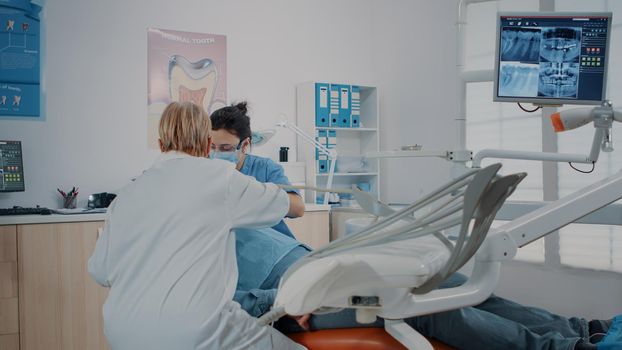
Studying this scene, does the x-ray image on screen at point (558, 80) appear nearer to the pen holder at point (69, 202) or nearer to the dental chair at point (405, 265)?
the dental chair at point (405, 265)

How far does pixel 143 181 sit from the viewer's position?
5.23 feet

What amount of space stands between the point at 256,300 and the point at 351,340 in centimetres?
30

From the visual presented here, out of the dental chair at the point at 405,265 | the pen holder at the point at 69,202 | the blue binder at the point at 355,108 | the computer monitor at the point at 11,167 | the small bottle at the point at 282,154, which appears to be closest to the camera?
the dental chair at the point at 405,265

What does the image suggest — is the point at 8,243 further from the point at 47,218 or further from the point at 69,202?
the point at 69,202

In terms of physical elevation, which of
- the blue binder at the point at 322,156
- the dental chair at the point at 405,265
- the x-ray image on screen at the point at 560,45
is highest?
the x-ray image on screen at the point at 560,45

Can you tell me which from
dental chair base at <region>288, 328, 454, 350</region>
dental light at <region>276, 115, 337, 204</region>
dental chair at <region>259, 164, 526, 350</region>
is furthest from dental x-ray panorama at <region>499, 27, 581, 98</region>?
dental light at <region>276, 115, 337, 204</region>

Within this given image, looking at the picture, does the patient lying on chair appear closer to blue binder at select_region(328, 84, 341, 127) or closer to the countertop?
the countertop

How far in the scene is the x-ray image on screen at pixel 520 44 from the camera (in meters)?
2.30

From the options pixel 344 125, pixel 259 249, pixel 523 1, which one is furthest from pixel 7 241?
pixel 523 1

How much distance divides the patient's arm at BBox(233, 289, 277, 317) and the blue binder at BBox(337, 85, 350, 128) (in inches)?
117

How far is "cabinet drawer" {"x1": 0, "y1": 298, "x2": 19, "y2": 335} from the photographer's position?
289 centimetres

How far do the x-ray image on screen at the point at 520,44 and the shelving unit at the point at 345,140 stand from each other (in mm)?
2191

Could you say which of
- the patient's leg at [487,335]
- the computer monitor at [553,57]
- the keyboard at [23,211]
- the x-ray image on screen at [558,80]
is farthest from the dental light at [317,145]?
the patient's leg at [487,335]

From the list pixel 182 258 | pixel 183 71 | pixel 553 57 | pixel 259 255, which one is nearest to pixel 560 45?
pixel 553 57
